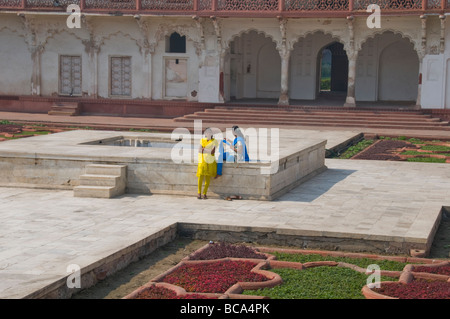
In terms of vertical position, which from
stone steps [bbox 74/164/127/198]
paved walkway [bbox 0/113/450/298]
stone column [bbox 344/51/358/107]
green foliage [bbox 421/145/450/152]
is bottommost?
paved walkway [bbox 0/113/450/298]

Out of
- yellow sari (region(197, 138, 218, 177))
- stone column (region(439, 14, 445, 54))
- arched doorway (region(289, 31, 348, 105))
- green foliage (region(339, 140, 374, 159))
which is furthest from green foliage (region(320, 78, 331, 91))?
yellow sari (region(197, 138, 218, 177))

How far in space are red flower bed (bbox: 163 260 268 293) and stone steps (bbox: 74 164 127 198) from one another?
3.74m

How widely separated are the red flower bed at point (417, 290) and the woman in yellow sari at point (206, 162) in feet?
14.8

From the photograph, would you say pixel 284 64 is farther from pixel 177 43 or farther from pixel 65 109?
pixel 65 109

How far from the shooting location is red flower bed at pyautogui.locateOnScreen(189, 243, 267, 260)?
332 inches

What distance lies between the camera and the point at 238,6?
82.4 feet

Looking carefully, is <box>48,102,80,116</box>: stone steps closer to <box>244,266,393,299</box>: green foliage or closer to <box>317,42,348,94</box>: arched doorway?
<box>317,42,348,94</box>: arched doorway

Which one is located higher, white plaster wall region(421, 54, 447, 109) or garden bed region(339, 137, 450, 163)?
white plaster wall region(421, 54, 447, 109)

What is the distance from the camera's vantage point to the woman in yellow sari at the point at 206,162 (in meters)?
11.3

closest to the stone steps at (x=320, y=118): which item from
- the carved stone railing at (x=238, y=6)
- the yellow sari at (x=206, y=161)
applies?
the carved stone railing at (x=238, y=6)

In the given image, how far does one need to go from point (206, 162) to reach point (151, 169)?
3.42 feet
